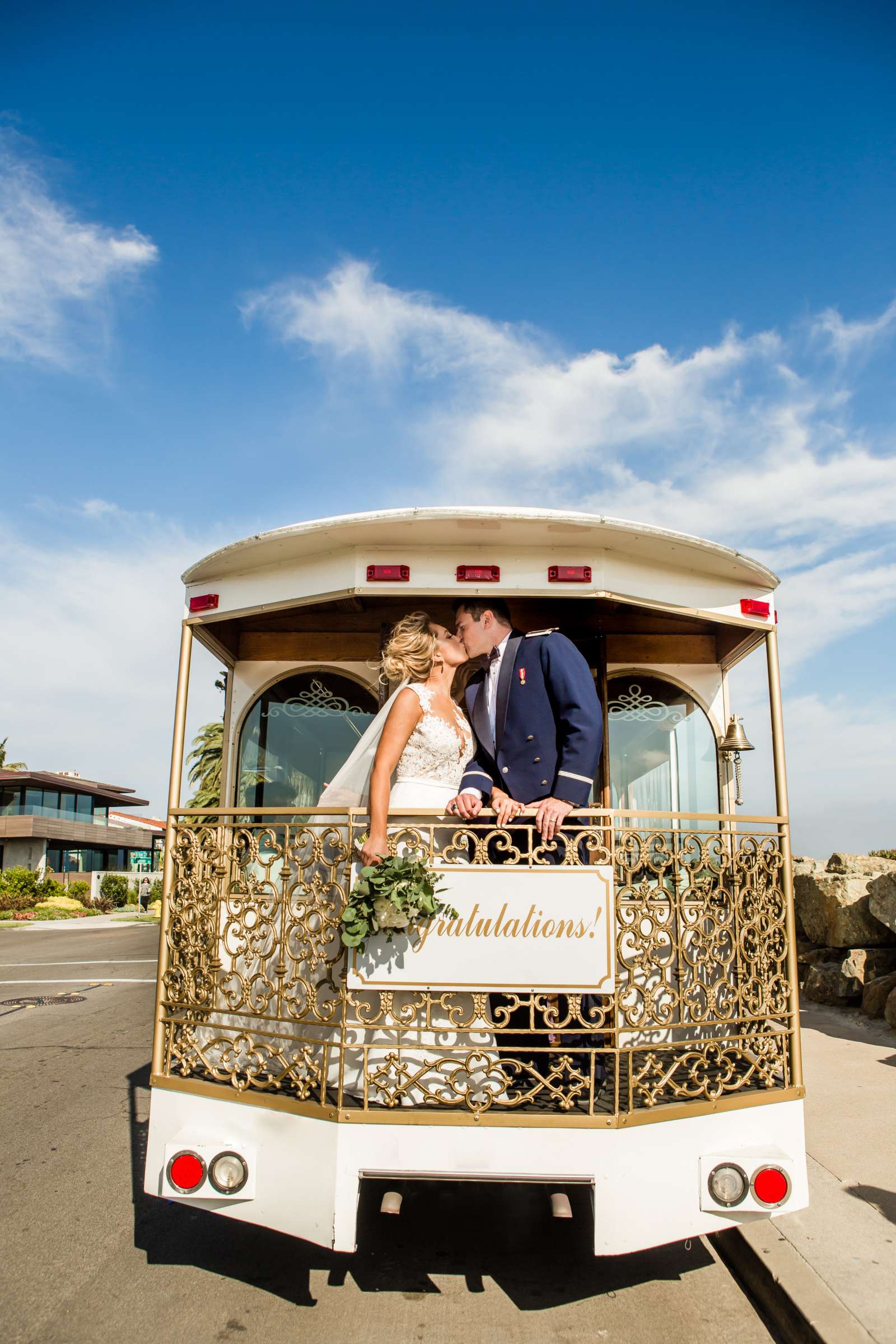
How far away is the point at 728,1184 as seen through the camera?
345cm

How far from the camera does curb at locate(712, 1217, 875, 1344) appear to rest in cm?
342

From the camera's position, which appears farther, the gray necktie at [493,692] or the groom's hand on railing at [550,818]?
the gray necktie at [493,692]

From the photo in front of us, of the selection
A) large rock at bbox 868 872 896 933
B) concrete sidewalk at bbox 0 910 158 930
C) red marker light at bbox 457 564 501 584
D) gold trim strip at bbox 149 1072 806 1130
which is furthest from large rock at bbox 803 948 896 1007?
concrete sidewalk at bbox 0 910 158 930

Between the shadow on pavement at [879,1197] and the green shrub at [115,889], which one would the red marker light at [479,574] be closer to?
the shadow on pavement at [879,1197]

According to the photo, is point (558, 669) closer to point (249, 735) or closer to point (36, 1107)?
point (249, 735)

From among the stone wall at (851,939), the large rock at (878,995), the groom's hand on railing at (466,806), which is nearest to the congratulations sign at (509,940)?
the groom's hand on railing at (466,806)

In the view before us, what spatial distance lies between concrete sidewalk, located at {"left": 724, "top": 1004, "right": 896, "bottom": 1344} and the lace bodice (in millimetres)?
2510

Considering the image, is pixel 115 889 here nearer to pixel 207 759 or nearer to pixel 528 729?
pixel 207 759

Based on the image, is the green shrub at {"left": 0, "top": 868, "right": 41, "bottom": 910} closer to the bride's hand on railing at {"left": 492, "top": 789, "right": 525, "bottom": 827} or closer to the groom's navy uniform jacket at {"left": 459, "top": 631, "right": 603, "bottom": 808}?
the groom's navy uniform jacket at {"left": 459, "top": 631, "right": 603, "bottom": 808}

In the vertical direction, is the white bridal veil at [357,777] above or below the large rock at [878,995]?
above

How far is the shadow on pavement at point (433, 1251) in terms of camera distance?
408 cm

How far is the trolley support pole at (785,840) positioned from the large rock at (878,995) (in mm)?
5933

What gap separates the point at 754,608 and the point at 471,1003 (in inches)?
90.4

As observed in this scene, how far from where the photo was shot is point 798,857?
1442 centimetres
